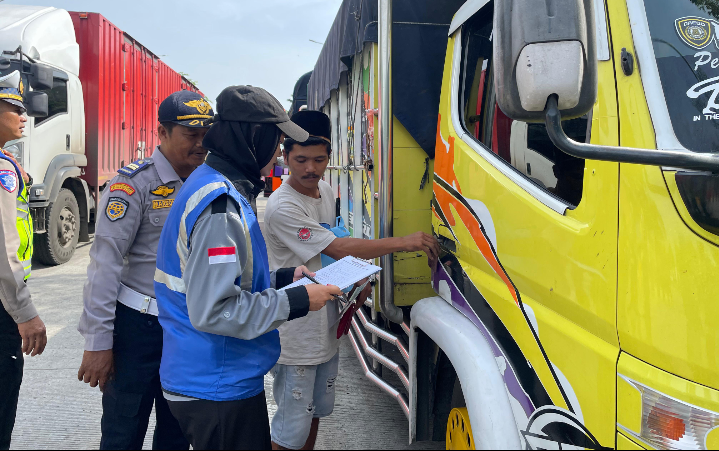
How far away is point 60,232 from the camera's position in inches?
314

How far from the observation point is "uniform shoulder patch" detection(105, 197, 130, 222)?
2.16 metres

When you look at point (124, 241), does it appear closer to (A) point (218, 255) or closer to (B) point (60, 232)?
→ (A) point (218, 255)

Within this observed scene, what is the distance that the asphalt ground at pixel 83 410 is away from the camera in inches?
124

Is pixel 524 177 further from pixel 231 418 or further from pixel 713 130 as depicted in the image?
pixel 231 418

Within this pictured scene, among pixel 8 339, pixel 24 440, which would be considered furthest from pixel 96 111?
pixel 8 339

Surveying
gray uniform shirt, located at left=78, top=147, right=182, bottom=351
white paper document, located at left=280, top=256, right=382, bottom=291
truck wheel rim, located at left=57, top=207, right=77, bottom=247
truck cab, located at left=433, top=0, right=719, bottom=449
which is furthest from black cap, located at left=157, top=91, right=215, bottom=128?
truck wheel rim, located at left=57, top=207, right=77, bottom=247

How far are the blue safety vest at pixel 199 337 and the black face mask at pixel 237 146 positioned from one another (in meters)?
0.06

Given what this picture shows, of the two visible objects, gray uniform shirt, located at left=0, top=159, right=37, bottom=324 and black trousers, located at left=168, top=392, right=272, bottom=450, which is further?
gray uniform shirt, located at left=0, top=159, right=37, bottom=324

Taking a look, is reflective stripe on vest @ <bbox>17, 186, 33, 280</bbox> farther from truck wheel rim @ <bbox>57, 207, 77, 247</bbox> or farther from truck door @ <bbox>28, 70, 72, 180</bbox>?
truck wheel rim @ <bbox>57, 207, 77, 247</bbox>

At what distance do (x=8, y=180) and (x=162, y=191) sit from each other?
0.64 m

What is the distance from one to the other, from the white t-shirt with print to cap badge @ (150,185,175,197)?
1.47 feet

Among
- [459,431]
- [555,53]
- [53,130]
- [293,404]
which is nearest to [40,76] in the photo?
[53,130]

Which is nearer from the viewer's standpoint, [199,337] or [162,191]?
[199,337]

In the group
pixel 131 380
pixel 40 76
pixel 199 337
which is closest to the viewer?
pixel 199 337
